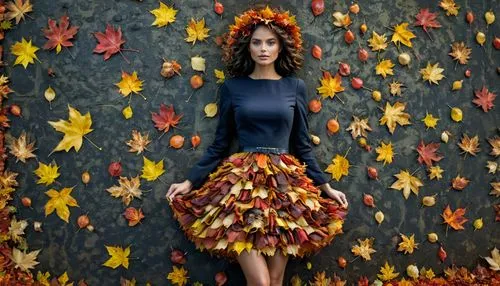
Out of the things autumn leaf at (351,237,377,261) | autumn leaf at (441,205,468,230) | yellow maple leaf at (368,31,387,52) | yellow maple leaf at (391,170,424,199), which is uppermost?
yellow maple leaf at (368,31,387,52)

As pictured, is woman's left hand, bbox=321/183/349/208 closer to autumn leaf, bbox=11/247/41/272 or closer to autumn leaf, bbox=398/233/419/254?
autumn leaf, bbox=398/233/419/254

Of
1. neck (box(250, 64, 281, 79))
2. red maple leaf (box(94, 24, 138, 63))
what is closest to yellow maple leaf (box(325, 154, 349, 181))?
neck (box(250, 64, 281, 79))

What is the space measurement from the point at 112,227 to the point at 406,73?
2014 mm

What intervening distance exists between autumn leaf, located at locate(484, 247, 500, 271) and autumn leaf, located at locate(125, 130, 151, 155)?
2.29 metres

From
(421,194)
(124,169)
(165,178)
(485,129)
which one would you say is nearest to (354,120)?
(421,194)

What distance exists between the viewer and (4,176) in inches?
111

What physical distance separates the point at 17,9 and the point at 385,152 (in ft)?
7.66

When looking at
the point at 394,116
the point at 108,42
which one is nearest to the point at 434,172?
the point at 394,116

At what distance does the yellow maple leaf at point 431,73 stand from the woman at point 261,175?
2.77ft

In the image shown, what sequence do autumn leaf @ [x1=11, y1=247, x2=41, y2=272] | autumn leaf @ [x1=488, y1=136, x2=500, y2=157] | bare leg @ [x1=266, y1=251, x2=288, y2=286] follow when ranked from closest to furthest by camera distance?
bare leg @ [x1=266, y1=251, x2=288, y2=286] → autumn leaf @ [x1=11, y1=247, x2=41, y2=272] → autumn leaf @ [x1=488, y1=136, x2=500, y2=157]

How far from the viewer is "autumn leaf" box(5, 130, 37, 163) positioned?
9.25ft

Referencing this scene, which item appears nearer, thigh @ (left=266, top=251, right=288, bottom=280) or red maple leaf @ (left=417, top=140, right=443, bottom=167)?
thigh @ (left=266, top=251, right=288, bottom=280)

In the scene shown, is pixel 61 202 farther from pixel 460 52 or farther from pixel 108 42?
pixel 460 52

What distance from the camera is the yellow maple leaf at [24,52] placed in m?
2.82
